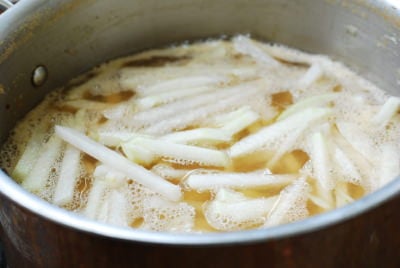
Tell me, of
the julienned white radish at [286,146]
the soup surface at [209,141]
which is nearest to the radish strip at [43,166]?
the soup surface at [209,141]

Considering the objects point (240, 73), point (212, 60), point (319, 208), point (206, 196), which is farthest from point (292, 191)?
point (212, 60)

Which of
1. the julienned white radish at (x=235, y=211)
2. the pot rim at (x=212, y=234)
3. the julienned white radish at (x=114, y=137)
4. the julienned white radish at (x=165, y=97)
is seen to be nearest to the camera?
the pot rim at (x=212, y=234)

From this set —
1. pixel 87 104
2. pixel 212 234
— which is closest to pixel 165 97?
pixel 87 104

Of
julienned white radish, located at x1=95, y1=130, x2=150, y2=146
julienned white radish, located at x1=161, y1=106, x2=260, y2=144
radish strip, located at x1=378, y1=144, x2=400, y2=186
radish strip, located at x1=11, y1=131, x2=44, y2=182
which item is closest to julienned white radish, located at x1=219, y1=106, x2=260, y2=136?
julienned white radish, located at x1=161, y1=106, x2=260, y2=144

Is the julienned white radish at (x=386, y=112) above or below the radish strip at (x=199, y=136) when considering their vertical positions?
above

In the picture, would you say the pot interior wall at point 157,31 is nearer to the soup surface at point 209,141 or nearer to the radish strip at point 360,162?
the soup surface at point 209,141

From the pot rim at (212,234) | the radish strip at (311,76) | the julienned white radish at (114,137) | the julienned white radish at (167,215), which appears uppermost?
the radish strip at (311,76)
